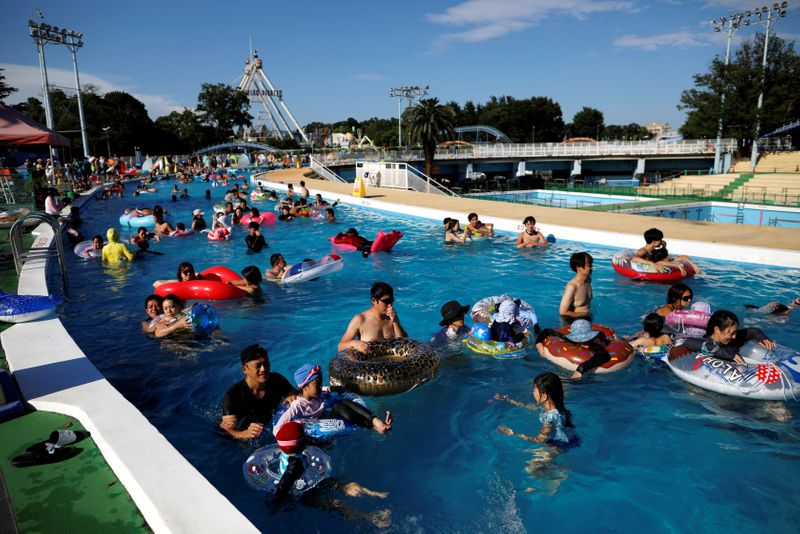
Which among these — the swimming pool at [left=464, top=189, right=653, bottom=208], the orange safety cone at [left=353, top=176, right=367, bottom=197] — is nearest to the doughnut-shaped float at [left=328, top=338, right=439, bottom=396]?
the orange safety cone at [left=353, top=176, right=367, bottom=197]

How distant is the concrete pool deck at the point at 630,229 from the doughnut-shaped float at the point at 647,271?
2081mm

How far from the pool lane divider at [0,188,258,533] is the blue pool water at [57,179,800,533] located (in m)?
0.70

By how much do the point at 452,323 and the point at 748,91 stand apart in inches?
1823

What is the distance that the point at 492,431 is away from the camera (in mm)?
5270

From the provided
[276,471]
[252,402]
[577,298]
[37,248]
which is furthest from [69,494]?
[37,248]

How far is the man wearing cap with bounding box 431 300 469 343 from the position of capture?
259 inches

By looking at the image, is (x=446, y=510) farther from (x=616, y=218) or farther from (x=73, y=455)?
(x=616, y=218)

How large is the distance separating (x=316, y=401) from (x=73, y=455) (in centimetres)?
182

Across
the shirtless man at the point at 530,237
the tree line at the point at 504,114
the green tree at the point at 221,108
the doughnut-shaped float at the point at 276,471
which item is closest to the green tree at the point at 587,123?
the tree line at the point at 504,114

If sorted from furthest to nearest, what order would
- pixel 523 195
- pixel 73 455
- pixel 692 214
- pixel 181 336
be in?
pixel 523 195 < pixel 692 214 < pixel 181 336 < pixel 73 455

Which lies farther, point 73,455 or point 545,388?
point 545,388

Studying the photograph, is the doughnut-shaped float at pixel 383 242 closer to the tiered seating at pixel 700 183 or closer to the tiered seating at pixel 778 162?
the tiered seating at pixel 700 183

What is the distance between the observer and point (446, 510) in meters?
4.17

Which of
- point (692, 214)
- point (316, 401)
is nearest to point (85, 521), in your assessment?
point (316, 401)
